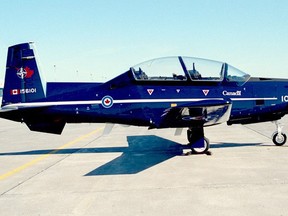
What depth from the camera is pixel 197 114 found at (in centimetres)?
700

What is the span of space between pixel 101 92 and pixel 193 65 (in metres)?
2.78

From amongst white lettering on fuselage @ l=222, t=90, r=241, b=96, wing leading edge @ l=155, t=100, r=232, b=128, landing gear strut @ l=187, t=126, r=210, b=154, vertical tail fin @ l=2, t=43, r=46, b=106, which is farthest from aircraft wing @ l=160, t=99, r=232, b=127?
vertical tail fin @ l=2, t=43, r=46, b=106

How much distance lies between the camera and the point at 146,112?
7637mm

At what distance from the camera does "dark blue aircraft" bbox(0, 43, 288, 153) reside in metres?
7.63

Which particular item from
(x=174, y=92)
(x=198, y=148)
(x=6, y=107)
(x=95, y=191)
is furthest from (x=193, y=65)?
(x=6, y=107)

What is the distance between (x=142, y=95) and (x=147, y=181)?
9.87 ft

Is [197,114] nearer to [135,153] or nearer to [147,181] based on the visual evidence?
[135,153]

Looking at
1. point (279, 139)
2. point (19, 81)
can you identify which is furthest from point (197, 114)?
point (19, 81)

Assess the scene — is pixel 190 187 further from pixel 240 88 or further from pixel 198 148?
pixel 240 88

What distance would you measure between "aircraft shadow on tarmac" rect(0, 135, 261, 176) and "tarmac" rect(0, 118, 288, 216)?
0.08 feet

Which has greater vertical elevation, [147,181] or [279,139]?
[147,181]

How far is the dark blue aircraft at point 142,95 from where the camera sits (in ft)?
25.0

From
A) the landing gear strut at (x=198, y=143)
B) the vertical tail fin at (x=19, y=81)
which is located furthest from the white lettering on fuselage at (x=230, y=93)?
the vertical tail fin at (x=19, y=81)

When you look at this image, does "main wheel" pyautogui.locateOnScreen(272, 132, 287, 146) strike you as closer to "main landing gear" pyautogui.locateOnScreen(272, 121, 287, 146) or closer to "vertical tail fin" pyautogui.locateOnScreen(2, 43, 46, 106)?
"main landing gear" pyautogui.locateOnScreen(272, 121, 287, 146)
